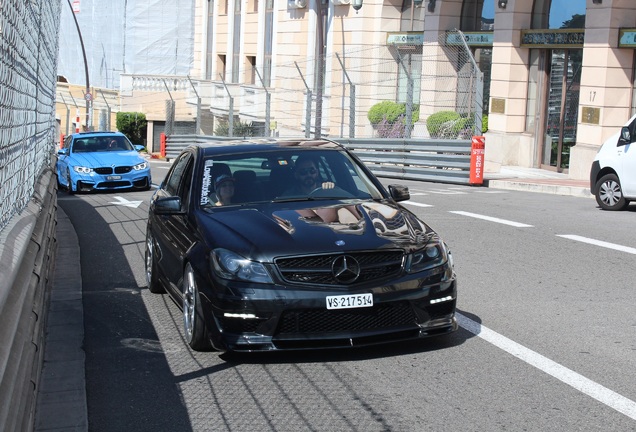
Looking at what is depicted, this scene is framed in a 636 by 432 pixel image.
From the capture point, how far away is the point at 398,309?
7.01 m

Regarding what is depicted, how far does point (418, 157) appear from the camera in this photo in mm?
26875

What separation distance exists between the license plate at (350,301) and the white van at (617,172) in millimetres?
10842

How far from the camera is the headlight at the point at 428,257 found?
7.11m

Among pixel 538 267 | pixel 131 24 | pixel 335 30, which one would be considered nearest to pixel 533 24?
pixel 335 30

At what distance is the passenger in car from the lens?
8195 mm

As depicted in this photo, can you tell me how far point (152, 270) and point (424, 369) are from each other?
3.67 m

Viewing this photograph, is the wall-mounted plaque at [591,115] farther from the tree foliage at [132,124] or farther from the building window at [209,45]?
the tree foliage at [132,124]

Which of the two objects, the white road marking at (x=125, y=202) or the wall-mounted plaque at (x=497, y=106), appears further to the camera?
the wall-mounted plaque at (x=497, y=106)

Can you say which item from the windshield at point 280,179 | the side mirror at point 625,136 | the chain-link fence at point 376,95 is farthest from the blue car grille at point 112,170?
the windshield at point 280,179

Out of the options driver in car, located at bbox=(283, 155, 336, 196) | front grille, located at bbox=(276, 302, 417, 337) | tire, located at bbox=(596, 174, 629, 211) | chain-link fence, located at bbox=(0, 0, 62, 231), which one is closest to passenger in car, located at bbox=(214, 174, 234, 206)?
driver in car, located at bbox=(283, 155, 336, 196)

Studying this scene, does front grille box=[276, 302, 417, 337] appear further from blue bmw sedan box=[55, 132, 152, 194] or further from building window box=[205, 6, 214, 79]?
building window box=[205, 6, 214, 79]

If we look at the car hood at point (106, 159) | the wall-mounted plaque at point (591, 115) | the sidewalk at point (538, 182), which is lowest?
the sidewalk at point (538, 182)

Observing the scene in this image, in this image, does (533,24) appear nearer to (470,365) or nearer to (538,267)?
(538,267)

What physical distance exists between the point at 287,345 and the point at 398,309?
2.59ft
